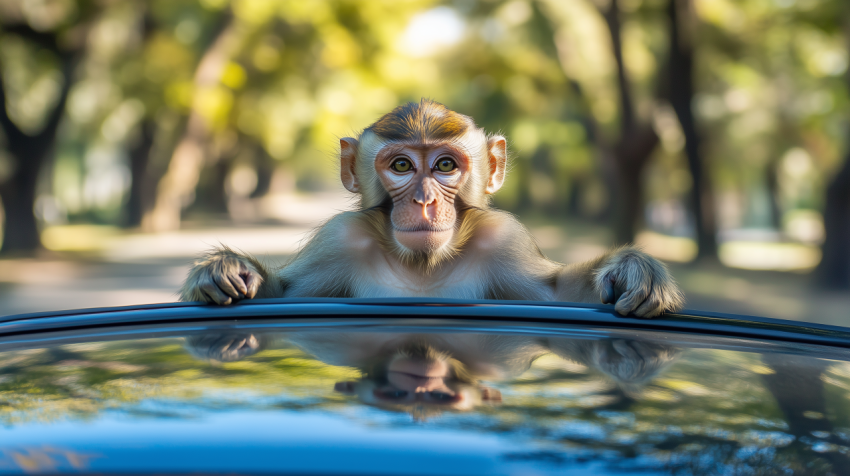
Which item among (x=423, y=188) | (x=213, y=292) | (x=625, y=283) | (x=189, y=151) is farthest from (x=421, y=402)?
(x=189, y=151)

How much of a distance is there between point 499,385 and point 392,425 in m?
0.27

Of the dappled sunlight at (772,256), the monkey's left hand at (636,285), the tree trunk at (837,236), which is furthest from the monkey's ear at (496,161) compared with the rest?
the dappled sunlight at (772,256)

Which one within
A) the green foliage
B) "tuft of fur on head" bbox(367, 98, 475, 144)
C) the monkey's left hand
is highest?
the green foliage

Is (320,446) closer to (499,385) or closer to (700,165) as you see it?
(499,385)

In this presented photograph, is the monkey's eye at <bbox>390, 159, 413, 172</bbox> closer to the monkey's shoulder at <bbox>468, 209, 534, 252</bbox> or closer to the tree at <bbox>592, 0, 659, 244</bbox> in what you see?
the monkey's shoulder at <bbox>468, 209, 534, 252</bbox>

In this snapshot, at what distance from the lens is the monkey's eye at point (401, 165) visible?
3.35 meters

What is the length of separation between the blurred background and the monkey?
0.77 meters

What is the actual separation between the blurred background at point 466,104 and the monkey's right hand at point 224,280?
1458 millimetres

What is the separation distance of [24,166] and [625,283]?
55.9 ft

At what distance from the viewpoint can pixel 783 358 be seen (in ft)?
5.20

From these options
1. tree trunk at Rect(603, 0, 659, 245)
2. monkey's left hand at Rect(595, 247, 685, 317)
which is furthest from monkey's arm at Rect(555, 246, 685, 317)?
tree trunk at Rect(603, 0, 659, 245)

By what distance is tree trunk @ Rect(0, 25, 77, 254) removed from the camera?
16.1m

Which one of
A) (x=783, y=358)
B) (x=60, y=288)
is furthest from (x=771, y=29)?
(x=783, y=358)

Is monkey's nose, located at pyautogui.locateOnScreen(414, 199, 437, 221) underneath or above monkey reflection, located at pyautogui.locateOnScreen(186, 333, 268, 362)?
above
